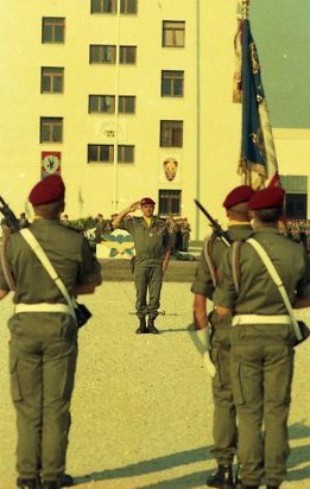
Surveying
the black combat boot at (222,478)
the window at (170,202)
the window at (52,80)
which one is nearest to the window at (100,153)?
the window at (170,202)

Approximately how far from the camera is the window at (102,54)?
6044cm

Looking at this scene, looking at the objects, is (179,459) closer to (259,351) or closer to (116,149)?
(259,351)

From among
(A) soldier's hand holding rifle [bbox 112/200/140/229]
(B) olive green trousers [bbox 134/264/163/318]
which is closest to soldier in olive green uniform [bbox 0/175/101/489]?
(A) soldier's hand holding rifle [bbox 112/200/140/229]

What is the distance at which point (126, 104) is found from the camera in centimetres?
6056

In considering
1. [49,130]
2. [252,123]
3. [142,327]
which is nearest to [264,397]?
[142,327]

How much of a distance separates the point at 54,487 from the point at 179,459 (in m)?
1.41

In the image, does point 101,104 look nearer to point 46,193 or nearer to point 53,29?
point 53,29

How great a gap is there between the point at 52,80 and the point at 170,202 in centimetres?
944

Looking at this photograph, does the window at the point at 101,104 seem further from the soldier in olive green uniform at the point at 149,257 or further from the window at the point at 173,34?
the soldier in olive green uniform at the point at 149,257

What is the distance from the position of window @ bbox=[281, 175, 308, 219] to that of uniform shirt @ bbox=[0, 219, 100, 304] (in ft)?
186

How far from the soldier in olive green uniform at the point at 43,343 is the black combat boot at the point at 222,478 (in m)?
0.98

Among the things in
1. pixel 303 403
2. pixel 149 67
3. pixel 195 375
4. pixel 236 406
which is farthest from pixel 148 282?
pixel 149 67

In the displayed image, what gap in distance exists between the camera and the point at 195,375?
36.0 feet

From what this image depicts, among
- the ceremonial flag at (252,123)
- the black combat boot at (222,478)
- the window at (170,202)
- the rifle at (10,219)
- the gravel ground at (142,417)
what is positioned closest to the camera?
the rifle at (10,219)
